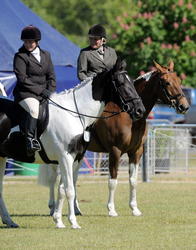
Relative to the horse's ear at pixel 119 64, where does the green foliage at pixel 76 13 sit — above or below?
above

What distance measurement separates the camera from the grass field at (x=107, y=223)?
9914 mm

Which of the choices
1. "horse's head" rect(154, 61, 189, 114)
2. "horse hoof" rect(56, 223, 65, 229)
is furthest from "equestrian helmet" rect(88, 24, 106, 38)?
"horse hoof" rect(56, 223, 65, 229)

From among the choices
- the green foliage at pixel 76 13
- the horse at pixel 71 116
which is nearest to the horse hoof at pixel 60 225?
the horse at pixel 71 116

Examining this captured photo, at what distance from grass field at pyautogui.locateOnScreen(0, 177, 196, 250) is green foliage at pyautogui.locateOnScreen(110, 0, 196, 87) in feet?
45.2

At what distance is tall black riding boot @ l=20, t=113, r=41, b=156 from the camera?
11203mm

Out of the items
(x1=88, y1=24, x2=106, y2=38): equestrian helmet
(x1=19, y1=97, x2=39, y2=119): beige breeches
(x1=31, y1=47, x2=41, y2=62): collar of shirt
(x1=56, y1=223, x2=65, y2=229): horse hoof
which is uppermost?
(x1=88, y1=24, x2=106, y2=38): equestrian helmet

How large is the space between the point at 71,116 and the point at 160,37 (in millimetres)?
20816

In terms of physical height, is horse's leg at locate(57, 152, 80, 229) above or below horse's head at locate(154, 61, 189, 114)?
below

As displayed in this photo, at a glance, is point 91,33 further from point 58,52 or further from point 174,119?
point 174,119

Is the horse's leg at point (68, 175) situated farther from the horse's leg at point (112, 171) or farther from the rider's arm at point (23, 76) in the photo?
the horse's leg at point (112, 171)

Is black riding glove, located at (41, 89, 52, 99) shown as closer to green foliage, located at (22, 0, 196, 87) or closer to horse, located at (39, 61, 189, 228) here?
horse, located at (39, 61, 189, 228)

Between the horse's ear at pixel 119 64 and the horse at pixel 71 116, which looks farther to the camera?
the horse's ear at pixel 119 64

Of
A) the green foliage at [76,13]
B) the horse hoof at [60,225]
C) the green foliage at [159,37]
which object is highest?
the green foliage at [76,13]

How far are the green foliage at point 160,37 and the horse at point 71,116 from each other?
1954 centimetres
